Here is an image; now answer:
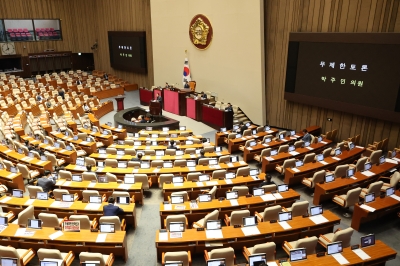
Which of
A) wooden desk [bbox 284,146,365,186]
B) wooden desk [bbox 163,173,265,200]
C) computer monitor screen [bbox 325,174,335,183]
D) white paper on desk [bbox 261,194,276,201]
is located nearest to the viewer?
white paper on desk [bbox 261,194,276,201]

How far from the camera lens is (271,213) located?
7250 millimetres

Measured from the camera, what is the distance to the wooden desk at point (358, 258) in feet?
19.0

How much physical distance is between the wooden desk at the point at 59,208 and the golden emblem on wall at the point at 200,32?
13.3 m

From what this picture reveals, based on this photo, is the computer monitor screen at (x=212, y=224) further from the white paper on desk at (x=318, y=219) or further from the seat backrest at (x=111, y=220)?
the white paper on desk at (x=318, y=219)

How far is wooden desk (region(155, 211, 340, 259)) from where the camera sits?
6.45m

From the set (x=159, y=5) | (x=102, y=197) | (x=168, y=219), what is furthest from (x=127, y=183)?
(x=159, y=5)

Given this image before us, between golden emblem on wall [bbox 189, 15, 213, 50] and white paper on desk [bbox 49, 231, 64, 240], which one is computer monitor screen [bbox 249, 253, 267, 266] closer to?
white paper on desk [bbox 49, 231, 64, 240]

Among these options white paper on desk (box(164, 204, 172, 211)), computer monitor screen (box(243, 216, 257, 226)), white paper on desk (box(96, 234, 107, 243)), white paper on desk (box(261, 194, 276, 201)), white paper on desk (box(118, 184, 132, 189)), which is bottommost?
white paper on desk (box(118, 184, 132, 189))

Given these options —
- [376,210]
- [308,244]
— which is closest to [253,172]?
[376,210]

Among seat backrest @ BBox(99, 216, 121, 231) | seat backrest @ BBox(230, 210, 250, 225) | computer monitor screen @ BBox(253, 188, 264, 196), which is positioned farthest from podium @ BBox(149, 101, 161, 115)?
seat backrest @ BBox(230, 210, 250, 225)

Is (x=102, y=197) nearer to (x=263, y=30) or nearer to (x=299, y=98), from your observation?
(x=299, y=98)

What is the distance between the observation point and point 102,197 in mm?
8391

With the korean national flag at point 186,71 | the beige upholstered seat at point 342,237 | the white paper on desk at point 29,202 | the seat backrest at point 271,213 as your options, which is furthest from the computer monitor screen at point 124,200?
the korean national flag at point 186,71

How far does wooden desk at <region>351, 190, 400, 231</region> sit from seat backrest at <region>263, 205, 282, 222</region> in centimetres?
207
